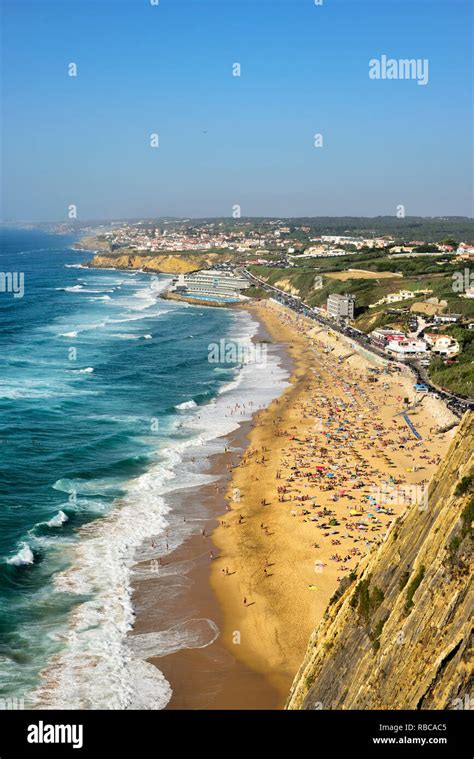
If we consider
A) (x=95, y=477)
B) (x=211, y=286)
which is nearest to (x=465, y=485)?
(x=95, y=477)

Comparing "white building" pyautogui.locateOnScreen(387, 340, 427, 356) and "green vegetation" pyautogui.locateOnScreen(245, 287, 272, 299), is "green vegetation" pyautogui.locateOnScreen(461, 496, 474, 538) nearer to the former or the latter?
"white building" pyautogui.locateOnScreen(387, 340, 427, 356)

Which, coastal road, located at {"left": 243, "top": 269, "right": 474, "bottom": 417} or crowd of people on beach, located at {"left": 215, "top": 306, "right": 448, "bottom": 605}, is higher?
coastal road, located at {"left": 243, "top": 269, "right": 474, "bottom": 417}

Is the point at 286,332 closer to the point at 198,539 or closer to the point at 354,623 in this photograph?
the point at 198,539

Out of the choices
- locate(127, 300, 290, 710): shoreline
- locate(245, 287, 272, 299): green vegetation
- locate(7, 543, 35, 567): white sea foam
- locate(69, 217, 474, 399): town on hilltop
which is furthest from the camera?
locate(245, 287, 272, 299): green vegetation

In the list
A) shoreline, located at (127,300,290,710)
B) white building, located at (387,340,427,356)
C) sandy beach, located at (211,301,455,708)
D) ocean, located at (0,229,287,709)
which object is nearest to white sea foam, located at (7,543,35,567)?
ocean, located at (0,229,287,709)

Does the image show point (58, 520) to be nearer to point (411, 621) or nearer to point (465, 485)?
point (411, 621)

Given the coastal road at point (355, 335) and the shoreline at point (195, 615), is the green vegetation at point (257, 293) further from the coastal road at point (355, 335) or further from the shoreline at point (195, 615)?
the shoreline at point (195, 615)
